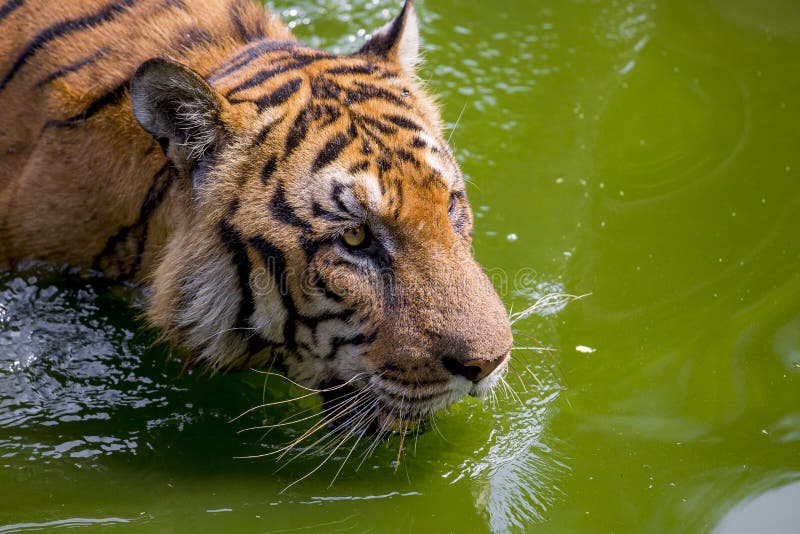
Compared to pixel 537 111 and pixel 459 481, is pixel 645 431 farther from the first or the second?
pixel 537 111

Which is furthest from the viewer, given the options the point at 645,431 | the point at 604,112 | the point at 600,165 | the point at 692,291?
the point at 604,112

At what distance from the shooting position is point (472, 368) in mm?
2547

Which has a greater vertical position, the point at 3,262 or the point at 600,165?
the point at 3,262

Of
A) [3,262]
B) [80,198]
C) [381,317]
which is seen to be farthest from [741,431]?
[3,262]

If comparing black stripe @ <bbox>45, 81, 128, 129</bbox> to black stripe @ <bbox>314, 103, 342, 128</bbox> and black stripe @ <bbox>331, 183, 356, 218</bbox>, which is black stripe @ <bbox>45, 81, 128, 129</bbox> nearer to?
black stripe @ <bbox>314, 103, 342, 128</bbox>

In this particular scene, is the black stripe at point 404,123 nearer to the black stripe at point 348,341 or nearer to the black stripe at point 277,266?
the black stripe at point 277,266

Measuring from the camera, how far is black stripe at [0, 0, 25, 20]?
3.38 metres

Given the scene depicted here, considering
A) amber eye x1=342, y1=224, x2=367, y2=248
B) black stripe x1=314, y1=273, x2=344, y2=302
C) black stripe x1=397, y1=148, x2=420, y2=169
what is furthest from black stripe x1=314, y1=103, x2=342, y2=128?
black stripe x1=314, y1=273, x2=344, y2=302

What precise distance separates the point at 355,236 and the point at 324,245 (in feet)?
0.30

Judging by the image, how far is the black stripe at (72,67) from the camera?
3143 mm

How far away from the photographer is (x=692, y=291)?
357 centimetres

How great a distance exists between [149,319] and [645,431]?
1.62 metres

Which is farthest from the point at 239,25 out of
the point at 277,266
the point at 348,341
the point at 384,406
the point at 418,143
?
the point at 384,406

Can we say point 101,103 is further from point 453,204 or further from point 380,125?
point 453,204
